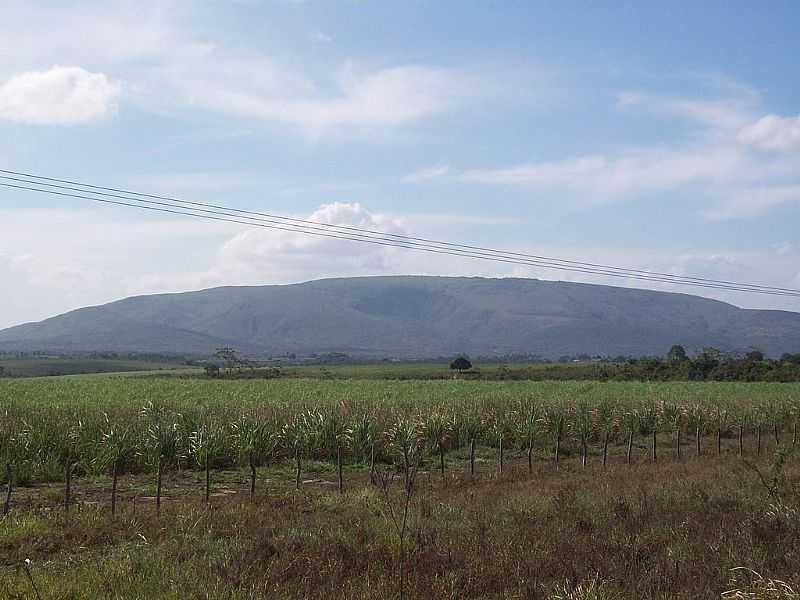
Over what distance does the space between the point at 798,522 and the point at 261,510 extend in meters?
8.96

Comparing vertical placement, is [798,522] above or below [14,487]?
above

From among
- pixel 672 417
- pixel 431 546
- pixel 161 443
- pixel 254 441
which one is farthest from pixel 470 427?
pixel 431 546

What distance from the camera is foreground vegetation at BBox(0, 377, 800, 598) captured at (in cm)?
883

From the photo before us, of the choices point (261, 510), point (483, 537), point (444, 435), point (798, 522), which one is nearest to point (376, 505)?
point (261, 510)

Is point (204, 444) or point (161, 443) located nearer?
point (161, 443)

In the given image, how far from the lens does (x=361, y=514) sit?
45.3ft

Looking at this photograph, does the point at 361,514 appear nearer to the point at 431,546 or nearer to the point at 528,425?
the point at 431,546

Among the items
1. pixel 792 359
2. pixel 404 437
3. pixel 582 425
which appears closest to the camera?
pixel 404 437

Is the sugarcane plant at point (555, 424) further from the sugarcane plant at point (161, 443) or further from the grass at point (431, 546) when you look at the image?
the sugarcane plant at point (161, 443)

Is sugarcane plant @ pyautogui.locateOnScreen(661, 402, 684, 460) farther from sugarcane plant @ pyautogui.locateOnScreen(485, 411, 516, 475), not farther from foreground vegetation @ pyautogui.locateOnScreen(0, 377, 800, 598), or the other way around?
sugarcane plant @ pyautogui.locateOnScreen(485, 411, 516, 475)

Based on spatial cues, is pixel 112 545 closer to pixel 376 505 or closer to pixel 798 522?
pixel 376 505

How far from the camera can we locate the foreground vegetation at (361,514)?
348 inches

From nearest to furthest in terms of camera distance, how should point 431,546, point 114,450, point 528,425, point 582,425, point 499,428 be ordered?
point 431,546, point 114,450, point 582,425, point 528,425, point 499,428

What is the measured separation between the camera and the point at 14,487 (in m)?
19.5
